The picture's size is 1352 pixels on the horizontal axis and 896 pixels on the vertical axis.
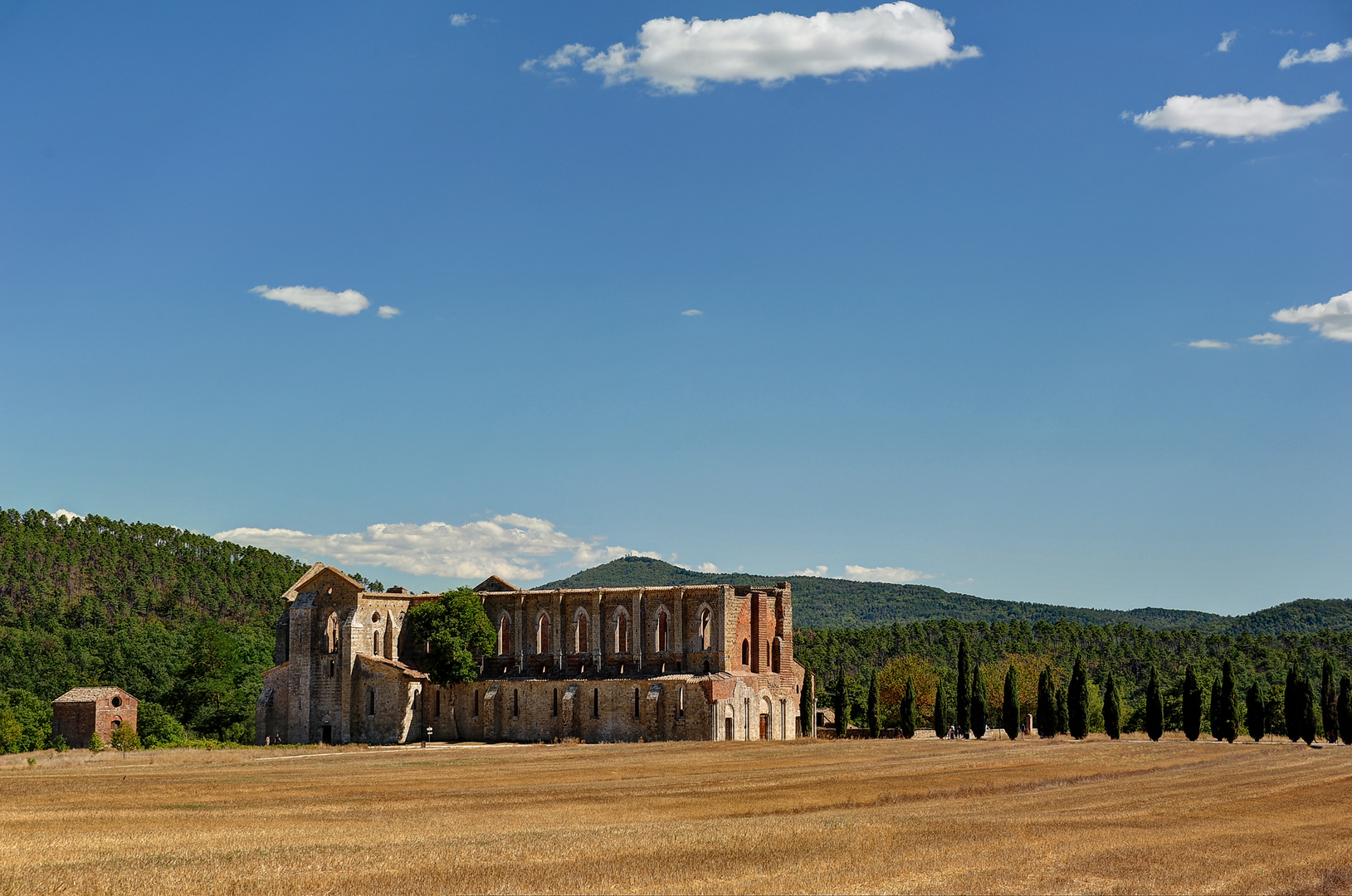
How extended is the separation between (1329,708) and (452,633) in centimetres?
5466

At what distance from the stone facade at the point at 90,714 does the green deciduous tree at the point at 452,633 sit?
2396cm

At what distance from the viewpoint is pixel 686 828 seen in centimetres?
3027

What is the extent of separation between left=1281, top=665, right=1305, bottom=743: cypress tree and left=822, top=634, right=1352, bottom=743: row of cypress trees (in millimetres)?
50

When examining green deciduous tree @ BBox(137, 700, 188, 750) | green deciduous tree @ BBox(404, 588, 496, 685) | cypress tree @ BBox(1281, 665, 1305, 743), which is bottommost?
green deciduous tree @ BBox(137, 700, 188, 750)

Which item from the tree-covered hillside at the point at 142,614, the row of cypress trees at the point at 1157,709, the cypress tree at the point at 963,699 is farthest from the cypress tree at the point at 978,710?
the tree-covered hillside at the point at 142,614

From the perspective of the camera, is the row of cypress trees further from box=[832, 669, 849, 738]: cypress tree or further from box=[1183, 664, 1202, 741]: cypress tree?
box=[832, 669, 849, 738]: cypress tree

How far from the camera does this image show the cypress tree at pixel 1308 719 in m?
78.6

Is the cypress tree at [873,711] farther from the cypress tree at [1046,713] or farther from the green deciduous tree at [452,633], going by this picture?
the green deciduous tree at [452,633]

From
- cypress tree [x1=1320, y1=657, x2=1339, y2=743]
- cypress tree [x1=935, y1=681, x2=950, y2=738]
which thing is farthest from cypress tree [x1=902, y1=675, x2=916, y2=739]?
cypress tree [x1=1320, y1=657, x2=1339, y2=743]

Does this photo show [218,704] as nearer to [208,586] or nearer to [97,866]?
[208,586]

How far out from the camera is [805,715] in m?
92.1

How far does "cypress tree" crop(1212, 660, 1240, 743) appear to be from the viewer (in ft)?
265

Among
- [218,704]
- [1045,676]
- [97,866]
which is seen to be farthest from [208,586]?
[97,866]

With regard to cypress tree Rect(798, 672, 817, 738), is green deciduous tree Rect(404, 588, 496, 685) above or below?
above
